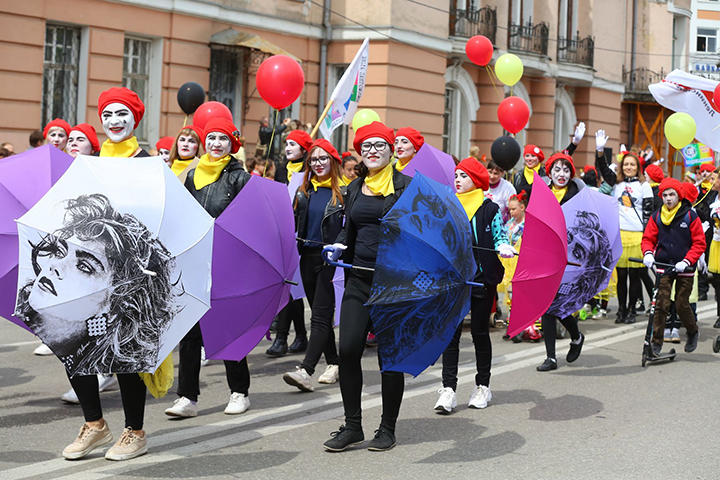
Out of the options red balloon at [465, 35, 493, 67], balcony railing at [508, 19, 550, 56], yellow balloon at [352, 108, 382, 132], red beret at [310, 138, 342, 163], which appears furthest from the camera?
balcony railing at [508, 19, 550, 56]

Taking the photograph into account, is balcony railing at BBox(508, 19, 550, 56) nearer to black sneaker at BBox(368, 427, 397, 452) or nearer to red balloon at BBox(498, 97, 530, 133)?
red balloon at BBox(498, 97, 530, 133)

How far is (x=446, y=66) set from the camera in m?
25.4

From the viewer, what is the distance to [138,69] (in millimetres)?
18766

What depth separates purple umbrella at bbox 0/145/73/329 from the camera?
616 centimetres

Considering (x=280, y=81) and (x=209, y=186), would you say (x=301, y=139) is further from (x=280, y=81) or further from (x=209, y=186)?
(x=280, y=81)

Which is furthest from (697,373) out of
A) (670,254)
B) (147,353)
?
(147,353)

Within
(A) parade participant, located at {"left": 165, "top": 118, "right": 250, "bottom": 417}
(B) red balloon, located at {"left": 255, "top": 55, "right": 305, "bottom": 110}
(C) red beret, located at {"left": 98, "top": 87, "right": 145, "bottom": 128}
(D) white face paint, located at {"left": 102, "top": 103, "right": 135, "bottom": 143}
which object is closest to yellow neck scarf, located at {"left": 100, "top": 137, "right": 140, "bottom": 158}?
(D) white face paint, located at {"left": 102, "top": 103, "right": 135, "bottom": 143}

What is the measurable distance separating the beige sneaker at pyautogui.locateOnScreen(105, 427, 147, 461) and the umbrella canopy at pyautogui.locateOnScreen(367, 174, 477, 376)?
4.84 feet

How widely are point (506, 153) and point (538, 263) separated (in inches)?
174

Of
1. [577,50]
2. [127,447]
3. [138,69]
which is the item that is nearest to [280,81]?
[127,447]

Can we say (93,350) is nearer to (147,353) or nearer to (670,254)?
(147,353)

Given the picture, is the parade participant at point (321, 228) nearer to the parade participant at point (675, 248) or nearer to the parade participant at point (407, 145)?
the parade participant at point (407, 145)

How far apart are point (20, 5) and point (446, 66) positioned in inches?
464

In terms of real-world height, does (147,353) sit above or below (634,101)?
below
